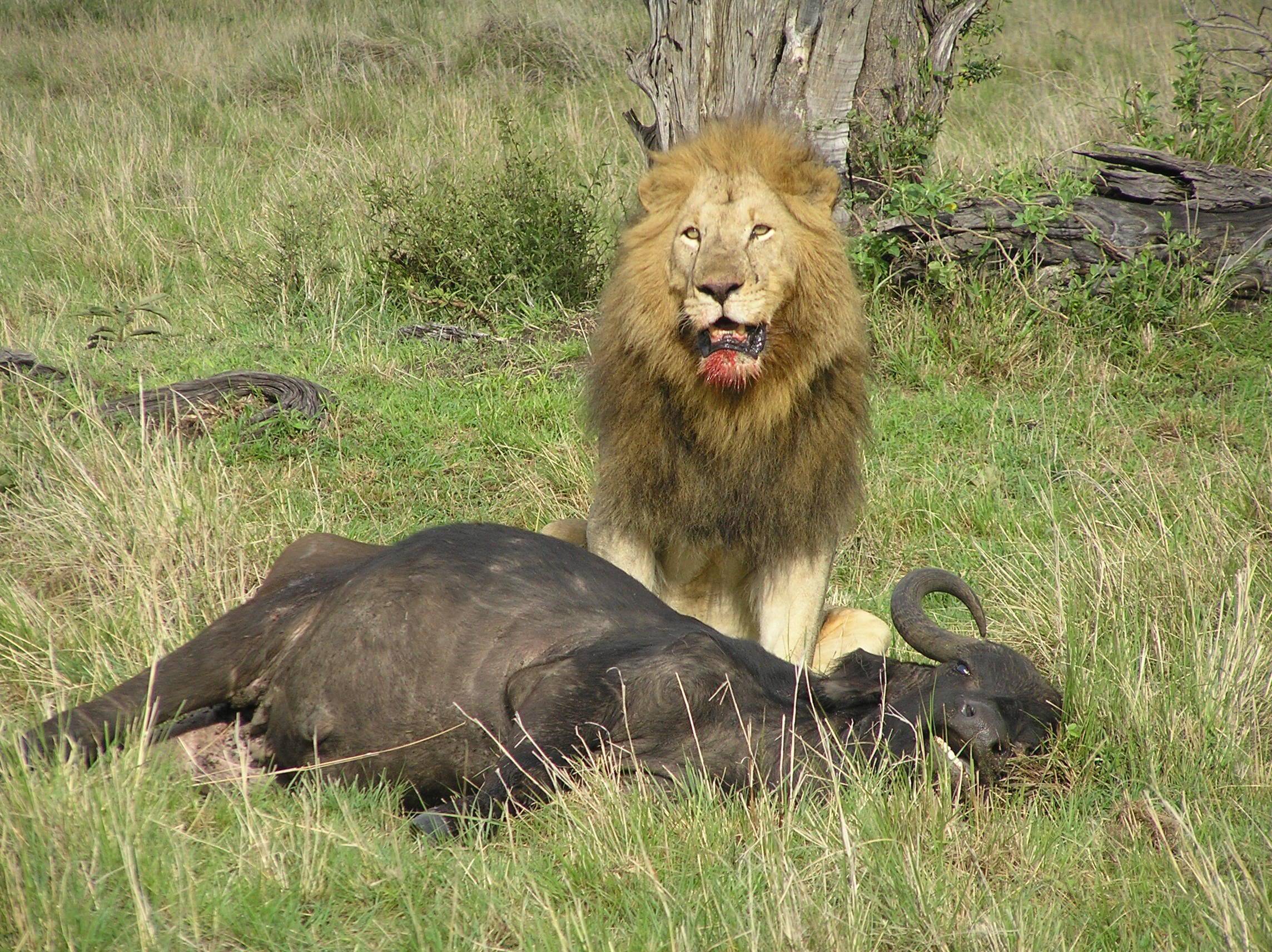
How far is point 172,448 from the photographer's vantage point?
5.64 metres

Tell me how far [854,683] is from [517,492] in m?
2.77

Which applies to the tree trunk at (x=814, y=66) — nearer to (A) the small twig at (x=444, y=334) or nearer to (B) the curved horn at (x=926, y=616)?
(A) the small twig at (x=444, y=334)

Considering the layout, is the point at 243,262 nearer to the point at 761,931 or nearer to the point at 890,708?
the point at 890,708

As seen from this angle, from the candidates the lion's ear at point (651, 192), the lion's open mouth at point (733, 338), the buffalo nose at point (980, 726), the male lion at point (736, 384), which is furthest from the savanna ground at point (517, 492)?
the lion's ear at point (651, 192)

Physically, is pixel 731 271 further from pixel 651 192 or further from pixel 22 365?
pixel 22 365

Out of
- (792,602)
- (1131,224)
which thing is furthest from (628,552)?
(1131,224)

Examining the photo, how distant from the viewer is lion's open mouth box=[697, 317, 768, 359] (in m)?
4.37

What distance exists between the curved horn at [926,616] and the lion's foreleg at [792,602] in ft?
2.15

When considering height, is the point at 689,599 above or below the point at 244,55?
below

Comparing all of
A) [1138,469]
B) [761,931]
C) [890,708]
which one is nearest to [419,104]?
[1138,469]

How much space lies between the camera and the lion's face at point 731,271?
169 inches

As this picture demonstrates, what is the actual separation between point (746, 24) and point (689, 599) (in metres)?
3.33

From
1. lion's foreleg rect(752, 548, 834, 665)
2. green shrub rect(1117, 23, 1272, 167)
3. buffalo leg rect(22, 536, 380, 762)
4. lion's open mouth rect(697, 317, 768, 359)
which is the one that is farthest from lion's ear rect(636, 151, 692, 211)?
green shrub rect(1117, 23, 1272, 167)

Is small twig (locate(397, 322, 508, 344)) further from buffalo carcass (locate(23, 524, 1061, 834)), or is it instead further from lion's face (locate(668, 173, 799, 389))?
buffalo carcass (locate(23, 524, 1061, 834))
